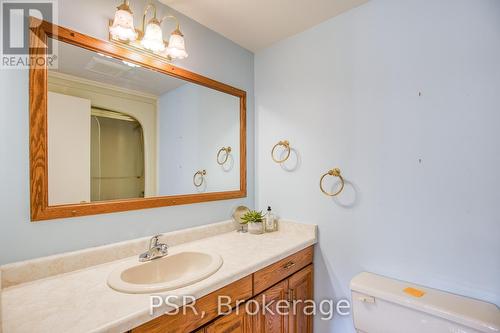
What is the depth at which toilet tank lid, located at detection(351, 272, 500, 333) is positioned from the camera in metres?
0.98

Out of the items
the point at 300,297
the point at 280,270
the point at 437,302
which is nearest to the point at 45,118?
the point at 280,270

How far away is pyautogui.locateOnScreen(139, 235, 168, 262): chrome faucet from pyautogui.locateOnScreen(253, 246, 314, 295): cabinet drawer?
0.51 meters

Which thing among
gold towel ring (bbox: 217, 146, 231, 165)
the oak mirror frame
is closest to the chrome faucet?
the oak mirror frame

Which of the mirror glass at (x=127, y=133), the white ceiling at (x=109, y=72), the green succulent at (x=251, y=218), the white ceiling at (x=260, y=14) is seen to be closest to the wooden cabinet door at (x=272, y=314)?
the green succulent at (x=251, y=218)

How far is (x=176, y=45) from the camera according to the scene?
4.46 feet

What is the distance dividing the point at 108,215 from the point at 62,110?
538 millimetres

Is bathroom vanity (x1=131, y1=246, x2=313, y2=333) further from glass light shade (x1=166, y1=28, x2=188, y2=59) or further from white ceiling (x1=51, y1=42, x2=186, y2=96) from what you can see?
glass light shade (x1=166, y1=28, x2=188, y2=59)

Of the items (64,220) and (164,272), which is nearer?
(64,220)

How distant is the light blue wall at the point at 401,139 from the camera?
1108 millimetres

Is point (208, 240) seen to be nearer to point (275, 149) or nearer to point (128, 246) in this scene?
point (128, 246)

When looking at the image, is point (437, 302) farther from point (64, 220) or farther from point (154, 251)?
point (64, 220)

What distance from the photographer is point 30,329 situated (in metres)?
0.70

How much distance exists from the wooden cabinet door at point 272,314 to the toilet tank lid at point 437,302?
0.39 metres

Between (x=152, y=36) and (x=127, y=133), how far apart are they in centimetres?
54
